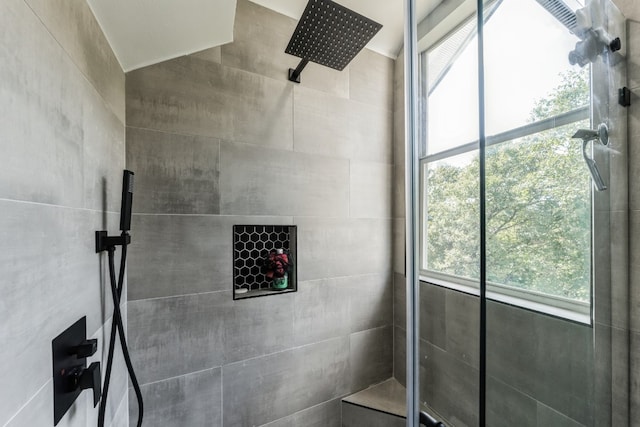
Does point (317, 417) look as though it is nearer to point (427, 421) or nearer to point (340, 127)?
point (427, 421)

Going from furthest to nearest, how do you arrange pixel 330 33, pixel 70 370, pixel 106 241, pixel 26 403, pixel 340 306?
1. pixel 340 306
2. pixel 330 33
3. pixel 106 241
4. pixel 70 370
5. pixel 26 403

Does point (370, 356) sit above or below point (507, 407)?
below

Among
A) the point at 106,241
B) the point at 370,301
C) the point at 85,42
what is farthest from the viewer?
the point at 370,301

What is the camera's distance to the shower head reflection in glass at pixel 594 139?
29.4 inches

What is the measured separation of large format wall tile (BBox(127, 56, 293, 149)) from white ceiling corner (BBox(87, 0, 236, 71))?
0.32 ft

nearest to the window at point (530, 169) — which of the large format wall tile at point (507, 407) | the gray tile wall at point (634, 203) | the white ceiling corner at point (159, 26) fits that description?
the gray tile wall at point (634, 203)

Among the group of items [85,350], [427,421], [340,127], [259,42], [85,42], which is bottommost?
[427,421]

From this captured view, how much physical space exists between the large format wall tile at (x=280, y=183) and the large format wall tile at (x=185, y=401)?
0.78m

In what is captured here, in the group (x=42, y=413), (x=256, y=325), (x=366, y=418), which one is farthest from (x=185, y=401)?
(x=366, y=418)

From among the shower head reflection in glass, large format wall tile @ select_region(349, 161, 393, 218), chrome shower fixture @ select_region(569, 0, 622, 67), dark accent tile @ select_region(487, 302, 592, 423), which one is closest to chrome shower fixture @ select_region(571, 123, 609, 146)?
the shower head reflection in glass

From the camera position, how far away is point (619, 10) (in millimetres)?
760

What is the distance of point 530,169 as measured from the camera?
73 centimetres

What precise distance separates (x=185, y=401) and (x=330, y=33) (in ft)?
5.72

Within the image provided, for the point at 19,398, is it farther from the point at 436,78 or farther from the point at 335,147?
the point at 335,147
